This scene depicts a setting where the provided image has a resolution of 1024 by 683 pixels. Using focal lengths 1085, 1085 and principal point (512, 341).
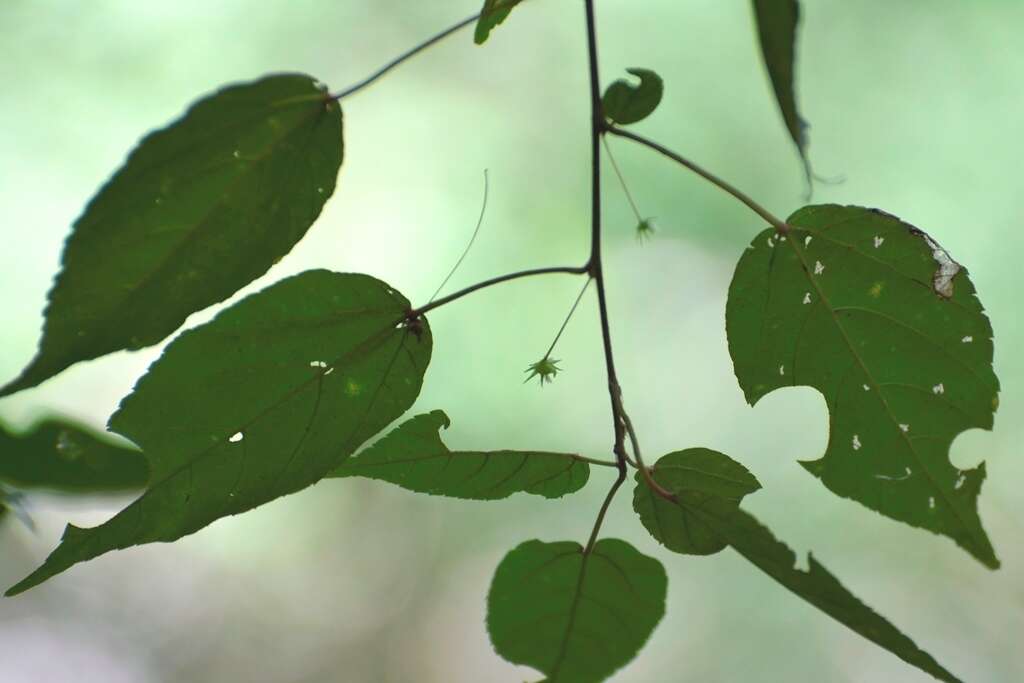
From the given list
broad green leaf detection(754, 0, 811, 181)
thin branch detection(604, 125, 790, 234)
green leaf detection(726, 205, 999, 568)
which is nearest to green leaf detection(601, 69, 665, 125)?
thin branch detection(604, 125, 790, 234)

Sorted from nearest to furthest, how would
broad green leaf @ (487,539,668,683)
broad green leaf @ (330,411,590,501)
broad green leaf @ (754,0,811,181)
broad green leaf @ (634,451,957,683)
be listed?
broad green leaf @ (754,0,811,181) < broad green leaf @ (634,451,957,683) < broad green leaf @ (487,539,668,683) < broad green leaf @ (330,411,590,501)

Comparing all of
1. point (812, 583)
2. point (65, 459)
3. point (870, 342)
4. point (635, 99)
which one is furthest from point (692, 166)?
point (65, 459)

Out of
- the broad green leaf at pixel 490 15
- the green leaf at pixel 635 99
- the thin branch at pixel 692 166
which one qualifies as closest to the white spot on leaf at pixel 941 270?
the thin branch at pixel 692 166

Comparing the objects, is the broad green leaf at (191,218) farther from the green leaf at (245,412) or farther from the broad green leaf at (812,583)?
the broad green leaf at (812,583)

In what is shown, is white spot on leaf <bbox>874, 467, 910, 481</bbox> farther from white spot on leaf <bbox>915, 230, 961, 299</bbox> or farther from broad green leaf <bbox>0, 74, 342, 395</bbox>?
broad green leaf <bbox>0, 74, 342, 395</bbox>

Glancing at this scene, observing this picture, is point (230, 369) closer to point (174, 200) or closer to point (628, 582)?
point (174, 200)

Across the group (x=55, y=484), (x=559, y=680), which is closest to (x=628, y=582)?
(x=559, y=680)
